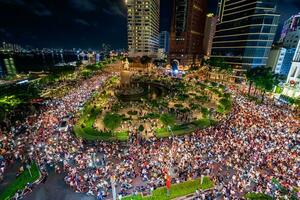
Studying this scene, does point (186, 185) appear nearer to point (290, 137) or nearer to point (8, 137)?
point (290, 137)

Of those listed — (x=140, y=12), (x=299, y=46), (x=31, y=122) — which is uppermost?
(x=140, y=12)

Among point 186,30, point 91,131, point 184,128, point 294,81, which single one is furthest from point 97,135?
point 186,30

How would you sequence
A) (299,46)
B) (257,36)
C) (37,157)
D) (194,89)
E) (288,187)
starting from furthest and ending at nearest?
1. (257,36)
2. (194,89)
3. (299,46)
4. (37,157)
5. (288,187)

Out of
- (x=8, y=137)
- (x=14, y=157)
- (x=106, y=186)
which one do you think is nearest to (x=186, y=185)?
(x=106, y=186)

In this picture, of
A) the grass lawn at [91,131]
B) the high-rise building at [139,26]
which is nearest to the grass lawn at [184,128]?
the grass lawn at [91,131]

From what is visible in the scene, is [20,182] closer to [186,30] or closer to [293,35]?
[186,30]

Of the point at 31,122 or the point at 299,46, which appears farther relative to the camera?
the point at 299,46

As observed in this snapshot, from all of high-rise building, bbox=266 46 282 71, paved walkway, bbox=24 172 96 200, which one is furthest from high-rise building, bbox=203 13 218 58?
paved walkway, bbox=24 172 96 200

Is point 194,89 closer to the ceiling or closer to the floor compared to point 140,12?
closer to the floor
